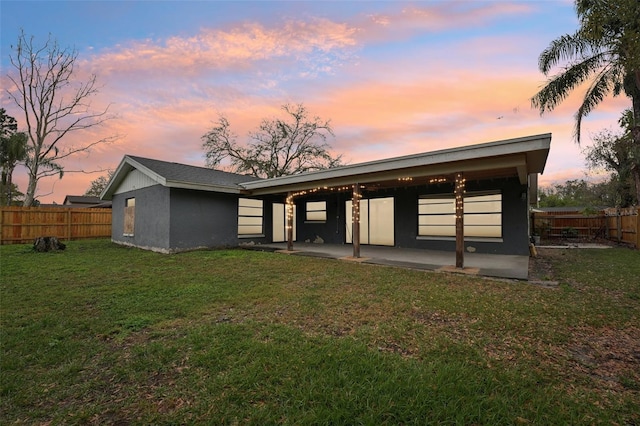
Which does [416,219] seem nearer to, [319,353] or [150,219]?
[319,353]

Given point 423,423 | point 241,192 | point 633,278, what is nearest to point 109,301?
point 423,423

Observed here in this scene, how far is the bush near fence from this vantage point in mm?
13312

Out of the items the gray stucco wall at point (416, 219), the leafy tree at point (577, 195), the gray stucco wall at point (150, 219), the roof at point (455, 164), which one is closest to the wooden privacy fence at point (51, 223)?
the gray stucco wall at point (150, 219)

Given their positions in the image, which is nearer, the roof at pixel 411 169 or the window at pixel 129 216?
the roof at pixel 411 169

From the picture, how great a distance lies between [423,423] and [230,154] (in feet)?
84.7

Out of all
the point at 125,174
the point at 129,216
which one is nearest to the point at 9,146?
the point at 125,174

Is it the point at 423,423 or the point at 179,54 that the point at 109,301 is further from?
the point at 179,54

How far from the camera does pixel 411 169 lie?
734 centimetres

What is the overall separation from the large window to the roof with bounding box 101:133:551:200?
1.09 metres

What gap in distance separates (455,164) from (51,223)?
56.8 feet

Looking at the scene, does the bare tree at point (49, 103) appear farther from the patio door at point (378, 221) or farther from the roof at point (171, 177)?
the patio door at point (378, 221)

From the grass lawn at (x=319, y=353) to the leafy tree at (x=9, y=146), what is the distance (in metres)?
18.6

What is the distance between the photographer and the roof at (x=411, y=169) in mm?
5652

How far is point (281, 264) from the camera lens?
24.3 ft
